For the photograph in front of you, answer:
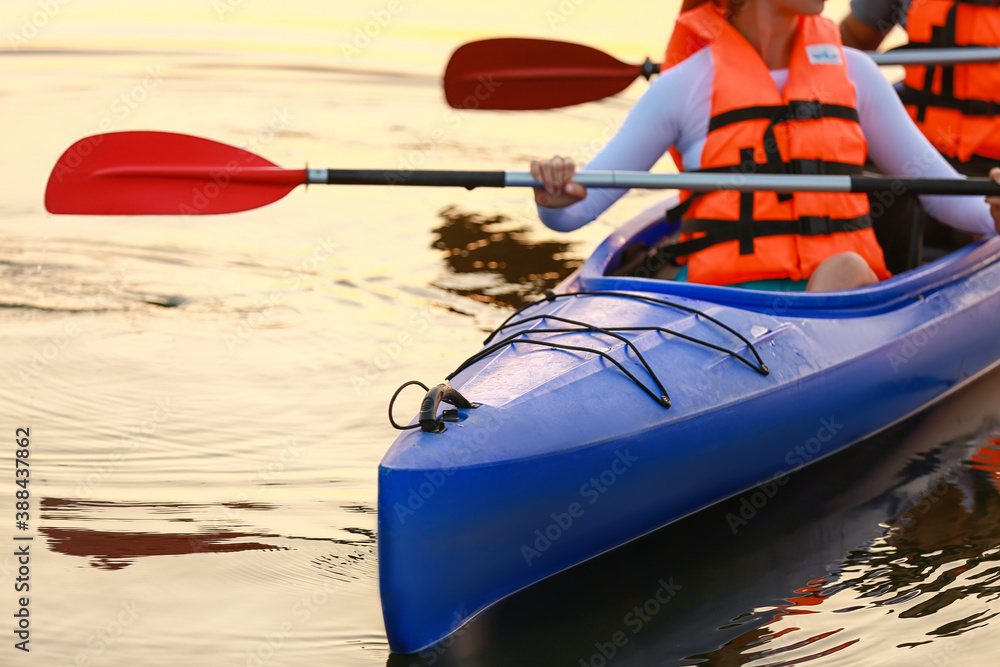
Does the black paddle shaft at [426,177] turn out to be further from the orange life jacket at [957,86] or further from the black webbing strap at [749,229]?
the orange life jacket at [957,86]

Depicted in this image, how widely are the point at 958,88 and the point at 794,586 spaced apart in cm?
207

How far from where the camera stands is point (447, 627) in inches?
86.8

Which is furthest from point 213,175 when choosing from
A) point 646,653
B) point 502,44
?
point 646,653

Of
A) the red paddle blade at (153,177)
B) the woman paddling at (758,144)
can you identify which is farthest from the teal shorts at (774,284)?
the red paddle blade at (153,177)

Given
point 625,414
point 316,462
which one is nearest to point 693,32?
point 625,414

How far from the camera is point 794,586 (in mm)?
2488

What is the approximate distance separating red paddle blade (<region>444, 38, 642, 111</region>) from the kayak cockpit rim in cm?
57

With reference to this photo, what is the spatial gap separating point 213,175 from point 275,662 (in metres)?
1.20

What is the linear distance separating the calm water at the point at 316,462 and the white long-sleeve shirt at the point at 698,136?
2.04 ft

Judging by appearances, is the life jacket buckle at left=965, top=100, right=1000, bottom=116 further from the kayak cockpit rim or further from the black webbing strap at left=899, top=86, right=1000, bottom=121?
the kayak cockpit rim

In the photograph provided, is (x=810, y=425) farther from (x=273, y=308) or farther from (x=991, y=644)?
(x=273, y=308)

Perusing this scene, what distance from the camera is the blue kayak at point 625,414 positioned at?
214 cm

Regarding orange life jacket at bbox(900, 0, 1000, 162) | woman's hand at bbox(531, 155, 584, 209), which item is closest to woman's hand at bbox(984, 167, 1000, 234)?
orange life jacket at bbox(900, 0, 1000, 162)

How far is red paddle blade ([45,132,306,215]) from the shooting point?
2865mm
